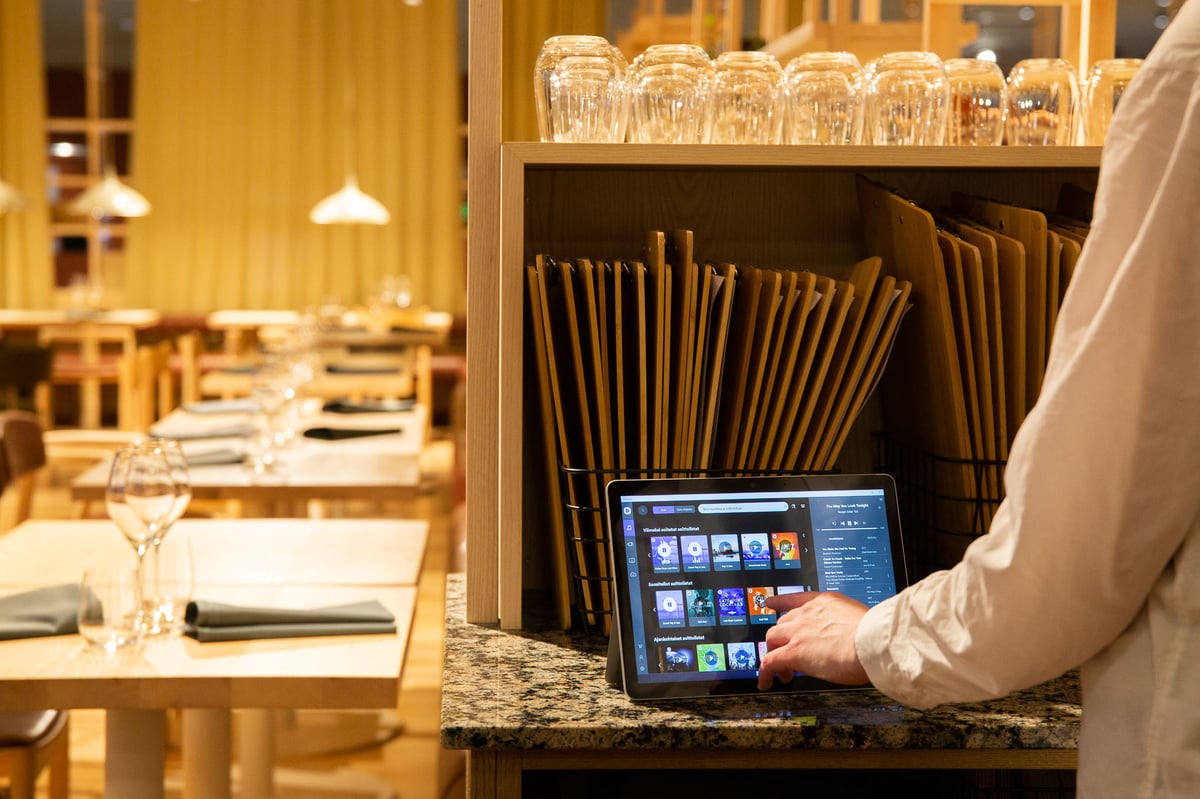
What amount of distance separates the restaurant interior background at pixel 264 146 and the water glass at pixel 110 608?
27.6 ft

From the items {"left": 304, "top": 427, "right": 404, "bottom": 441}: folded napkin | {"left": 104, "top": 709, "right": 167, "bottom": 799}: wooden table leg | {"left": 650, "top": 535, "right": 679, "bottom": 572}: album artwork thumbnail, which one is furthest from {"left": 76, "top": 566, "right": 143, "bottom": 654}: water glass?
{"left": 304, "top": 427, "right": 404, "bottom": 441}: folded napkin

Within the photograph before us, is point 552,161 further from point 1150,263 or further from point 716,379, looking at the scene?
point 1150,263

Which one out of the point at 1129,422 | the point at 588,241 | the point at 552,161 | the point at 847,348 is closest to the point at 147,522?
the point at 588,241

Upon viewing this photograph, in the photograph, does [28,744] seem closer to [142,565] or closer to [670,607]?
[142,565]

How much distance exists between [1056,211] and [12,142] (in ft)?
33.2

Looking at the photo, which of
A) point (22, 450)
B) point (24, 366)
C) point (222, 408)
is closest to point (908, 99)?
point (22, 450)

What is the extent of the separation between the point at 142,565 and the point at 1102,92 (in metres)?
1.45

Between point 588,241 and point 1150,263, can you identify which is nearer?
point 1150,263

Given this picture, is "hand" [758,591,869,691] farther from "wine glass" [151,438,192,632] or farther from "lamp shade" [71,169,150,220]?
"lamp shade" [71,169,150,220]

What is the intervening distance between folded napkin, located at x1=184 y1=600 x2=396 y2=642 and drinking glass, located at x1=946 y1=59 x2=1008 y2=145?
1.05 metres

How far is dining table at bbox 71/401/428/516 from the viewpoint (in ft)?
10.1

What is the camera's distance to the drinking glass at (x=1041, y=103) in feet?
4.80

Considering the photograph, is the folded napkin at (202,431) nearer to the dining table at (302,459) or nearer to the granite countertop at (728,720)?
the dining table at (302,459)

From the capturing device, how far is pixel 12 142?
1009cm
